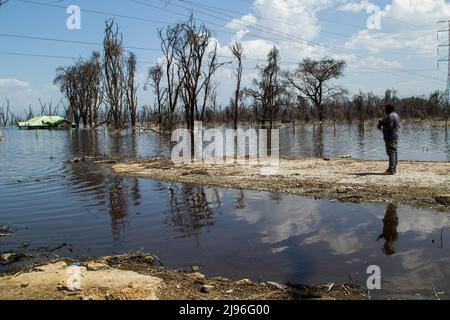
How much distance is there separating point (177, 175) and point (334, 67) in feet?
213

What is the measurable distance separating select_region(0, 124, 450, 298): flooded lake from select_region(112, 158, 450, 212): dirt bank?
25.0 inches

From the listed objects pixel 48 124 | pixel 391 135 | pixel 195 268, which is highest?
pixel 48 124

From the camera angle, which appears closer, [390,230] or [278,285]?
[278,285]

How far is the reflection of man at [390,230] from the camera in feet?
22.9

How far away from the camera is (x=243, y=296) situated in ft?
16.6

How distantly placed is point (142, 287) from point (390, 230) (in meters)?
4.77

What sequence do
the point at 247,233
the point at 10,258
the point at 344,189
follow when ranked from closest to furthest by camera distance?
1. the point at 10,258
2. the point at 247,233
3. the point at 344,189

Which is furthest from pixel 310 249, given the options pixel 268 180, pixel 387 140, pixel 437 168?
pixel 437 168

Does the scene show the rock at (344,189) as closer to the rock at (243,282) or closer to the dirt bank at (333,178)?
the dirt bank at (333,178)

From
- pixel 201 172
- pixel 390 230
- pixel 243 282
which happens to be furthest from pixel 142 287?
pixel 201 172

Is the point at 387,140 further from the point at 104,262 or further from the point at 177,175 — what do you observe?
the point at 104,262

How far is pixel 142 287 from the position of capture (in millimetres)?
5176

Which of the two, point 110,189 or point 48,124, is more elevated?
point 48,124

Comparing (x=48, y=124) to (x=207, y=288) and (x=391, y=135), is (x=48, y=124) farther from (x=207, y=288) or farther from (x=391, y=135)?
(x=207, y=288)
